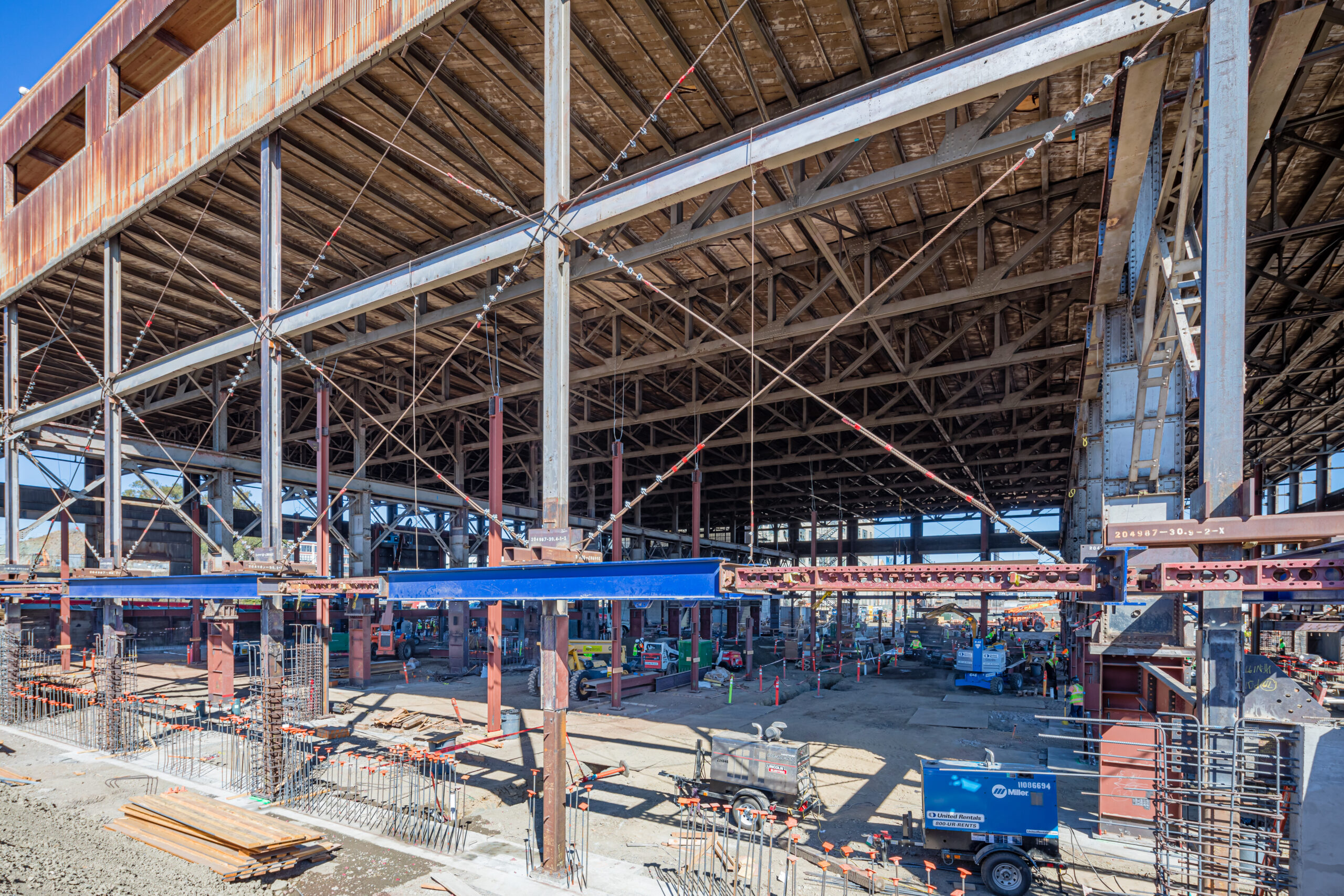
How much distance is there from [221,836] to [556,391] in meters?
8.33

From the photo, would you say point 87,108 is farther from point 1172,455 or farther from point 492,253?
point 1172,455

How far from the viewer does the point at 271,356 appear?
15727 mm

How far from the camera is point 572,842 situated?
1148cm

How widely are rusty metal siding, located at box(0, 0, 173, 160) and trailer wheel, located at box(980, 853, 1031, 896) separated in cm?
2560

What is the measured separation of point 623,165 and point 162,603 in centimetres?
3814

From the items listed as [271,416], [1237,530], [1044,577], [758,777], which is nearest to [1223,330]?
[1237,530]

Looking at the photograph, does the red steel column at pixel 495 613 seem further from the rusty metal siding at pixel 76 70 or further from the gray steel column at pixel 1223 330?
the gray steel column at pixel 1223 330

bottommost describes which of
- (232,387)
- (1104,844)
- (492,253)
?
(1104,844)

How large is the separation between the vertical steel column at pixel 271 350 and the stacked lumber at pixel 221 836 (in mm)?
5052

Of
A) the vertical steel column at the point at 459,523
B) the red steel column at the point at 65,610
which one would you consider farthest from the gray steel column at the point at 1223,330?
the red steel column at the point at 65,610

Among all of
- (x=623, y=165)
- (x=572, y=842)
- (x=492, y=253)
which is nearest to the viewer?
(x=572, y=842)

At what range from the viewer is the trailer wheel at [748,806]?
12695 millimetres

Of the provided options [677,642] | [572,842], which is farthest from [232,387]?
[677,642]

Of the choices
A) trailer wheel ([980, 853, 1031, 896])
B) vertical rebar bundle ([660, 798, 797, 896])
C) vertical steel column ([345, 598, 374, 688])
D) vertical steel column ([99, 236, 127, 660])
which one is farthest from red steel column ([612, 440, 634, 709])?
trailer wheel ([980, 853, 1031, 896])
